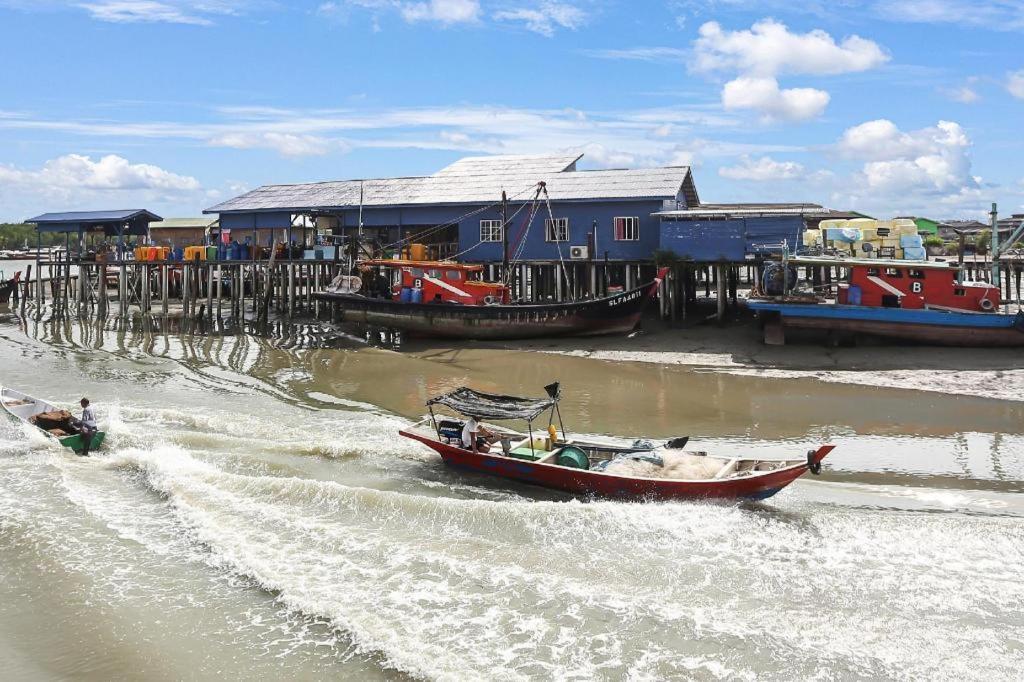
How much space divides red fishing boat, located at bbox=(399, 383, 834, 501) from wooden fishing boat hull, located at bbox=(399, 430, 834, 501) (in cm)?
1

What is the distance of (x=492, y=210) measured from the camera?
3384 centimetres

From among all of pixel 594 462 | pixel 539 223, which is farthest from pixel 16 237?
pixel 594 462

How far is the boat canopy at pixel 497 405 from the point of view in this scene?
50.4 ft

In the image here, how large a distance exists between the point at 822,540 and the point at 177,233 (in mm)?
51319

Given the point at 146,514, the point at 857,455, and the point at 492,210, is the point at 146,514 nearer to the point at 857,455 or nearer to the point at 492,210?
the point at 857,455

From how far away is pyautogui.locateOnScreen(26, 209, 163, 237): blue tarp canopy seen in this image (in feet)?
132

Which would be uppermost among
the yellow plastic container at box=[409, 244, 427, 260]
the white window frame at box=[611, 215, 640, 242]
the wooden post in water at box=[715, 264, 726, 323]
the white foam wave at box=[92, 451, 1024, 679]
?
the white window frame at box=[611, 215, 640, 242]

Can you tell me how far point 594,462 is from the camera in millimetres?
15211

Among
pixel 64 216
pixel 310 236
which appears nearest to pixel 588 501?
pixel 310 236

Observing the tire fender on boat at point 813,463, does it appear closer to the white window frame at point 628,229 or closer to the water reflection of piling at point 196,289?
the white window frame at point 628,229

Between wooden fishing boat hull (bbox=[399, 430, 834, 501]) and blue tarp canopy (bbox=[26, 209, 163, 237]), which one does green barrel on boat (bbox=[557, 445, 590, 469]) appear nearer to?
wooden fishing boat hull (bbox=[399, 430, 834, 501])

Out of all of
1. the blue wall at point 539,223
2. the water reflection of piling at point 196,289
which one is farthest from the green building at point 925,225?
the water reflection of piling at point 196,289

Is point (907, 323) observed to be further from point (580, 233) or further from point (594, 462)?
point (594, 462)

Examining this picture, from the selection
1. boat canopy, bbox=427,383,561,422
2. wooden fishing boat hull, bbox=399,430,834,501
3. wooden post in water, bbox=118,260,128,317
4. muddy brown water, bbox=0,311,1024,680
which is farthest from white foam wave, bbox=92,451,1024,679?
wooden post in water, bbox=118,260,128,317
